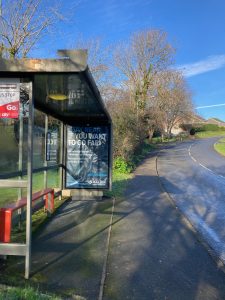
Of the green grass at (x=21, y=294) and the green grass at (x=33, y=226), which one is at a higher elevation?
the green grass at (x=21, y=294)

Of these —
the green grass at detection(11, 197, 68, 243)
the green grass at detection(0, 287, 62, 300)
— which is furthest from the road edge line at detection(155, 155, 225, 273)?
the green grass at detection(11, 197, 68, 243)

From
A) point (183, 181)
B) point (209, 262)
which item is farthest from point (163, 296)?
point (183, 181)

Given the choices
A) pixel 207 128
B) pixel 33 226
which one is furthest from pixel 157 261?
pixel 207 128

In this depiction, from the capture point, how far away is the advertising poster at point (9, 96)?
5.03 metres

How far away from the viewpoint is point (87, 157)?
1118 centimetres

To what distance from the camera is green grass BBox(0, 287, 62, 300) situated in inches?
150

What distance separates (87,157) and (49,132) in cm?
159

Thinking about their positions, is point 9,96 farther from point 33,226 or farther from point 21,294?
point 33,226

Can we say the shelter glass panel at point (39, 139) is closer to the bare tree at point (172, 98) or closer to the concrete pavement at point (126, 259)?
the concrete pavement at point (126, 259)

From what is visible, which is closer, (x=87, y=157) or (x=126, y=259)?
(x=126, y=259)

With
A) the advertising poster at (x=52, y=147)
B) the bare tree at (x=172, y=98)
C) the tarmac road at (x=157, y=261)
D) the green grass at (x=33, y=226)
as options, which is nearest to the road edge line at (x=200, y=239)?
the tarmac road at (x=157, y=261)

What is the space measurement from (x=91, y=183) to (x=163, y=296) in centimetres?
693

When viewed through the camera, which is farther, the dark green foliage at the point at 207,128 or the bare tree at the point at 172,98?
the dark green foliage at the point at 207,128

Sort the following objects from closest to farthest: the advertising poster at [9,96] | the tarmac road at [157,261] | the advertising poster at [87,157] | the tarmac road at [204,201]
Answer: the tarmac road at [157,261] < the advertising poster at [9,96] < the tarmac road at [204,201] < the advertising poster at [87,157]
